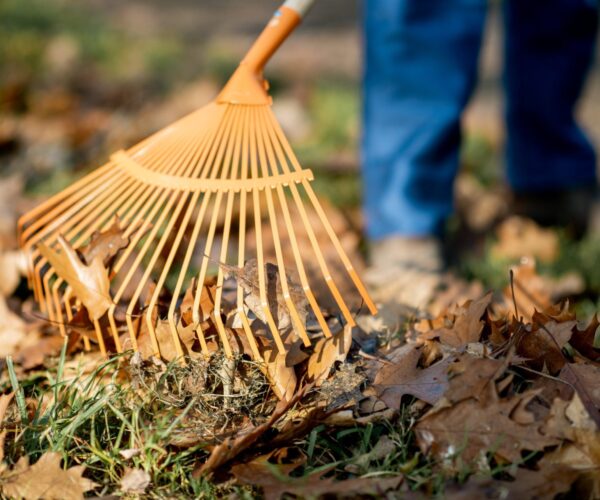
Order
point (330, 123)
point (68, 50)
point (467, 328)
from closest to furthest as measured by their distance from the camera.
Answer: point (467, 328), point (330, 123), point (68, 50)

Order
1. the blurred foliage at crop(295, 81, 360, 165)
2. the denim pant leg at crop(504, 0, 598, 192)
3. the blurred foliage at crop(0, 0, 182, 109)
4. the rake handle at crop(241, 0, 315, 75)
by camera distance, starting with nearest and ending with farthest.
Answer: the rake handle at crop(241, 0, 315, 75) < the denim pant leg at crop(504, 0, 598, 192) < the blurred foliage at crop(295, 81, 360, 165) < the blurred foliage at crop(0, 0, 182, 109)

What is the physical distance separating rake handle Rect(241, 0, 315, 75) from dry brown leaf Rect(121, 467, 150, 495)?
3.06 ft

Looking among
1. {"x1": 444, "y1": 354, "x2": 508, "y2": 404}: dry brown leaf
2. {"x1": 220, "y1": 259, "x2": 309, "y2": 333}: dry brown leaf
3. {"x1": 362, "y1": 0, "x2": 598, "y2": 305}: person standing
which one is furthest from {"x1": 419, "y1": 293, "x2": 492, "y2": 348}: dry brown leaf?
{"x1": 362, "y1": 0, "x2": 598, "y2": 305}: person standing

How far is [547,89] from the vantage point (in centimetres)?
273

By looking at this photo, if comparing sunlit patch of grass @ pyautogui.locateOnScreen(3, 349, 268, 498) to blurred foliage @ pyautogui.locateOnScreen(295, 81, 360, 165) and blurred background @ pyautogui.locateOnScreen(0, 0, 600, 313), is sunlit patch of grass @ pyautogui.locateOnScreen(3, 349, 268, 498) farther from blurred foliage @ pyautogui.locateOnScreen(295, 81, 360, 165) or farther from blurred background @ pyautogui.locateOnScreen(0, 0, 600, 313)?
blurred foliage @ pyautogui.locateOnScreen(295, 81, 360, 165)

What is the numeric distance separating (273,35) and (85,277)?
28.0 inches

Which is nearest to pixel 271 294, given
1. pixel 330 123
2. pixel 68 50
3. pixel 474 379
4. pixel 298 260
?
pixel 298 260

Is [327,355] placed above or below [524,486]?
above

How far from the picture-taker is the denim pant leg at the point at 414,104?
2.19 m

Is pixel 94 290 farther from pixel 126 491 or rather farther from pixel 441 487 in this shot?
pixel 441 487

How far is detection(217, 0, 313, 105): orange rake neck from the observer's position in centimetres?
165

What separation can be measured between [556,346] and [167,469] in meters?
0.77

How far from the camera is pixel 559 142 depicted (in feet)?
9.17

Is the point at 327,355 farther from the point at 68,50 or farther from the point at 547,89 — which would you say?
the point at 68,50
